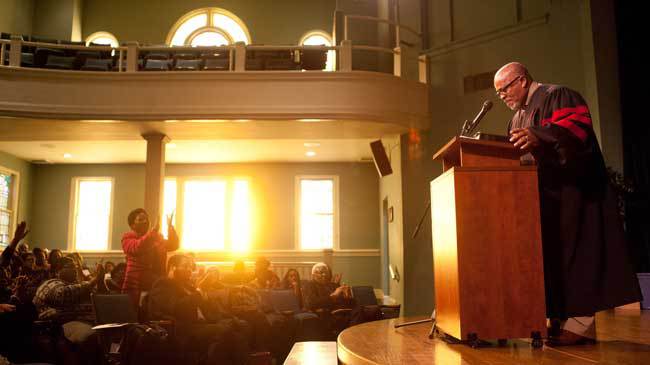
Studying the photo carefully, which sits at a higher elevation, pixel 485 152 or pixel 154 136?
pixel 154 136

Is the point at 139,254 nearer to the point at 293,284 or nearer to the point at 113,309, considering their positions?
the point at 113,309

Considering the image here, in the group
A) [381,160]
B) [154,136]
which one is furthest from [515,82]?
[154,136]

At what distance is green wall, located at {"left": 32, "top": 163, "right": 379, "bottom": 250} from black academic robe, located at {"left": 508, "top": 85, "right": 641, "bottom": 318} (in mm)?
9819

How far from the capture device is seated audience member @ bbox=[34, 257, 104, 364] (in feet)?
15.4

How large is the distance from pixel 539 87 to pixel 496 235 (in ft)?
2.26

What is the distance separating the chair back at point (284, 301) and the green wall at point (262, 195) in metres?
4.87

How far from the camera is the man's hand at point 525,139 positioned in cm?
198

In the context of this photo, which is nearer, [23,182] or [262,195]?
[23,182]

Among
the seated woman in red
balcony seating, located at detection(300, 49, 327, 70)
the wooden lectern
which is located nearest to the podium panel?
the wooden lectern

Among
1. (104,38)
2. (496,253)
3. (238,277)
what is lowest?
(238,277)

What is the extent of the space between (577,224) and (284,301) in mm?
5255

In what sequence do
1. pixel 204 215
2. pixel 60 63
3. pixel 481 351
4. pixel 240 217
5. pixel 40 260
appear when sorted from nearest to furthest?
pixel 481 351
pixel 40 260
pixel 60 63
pixel 240 217
pixel 204 215

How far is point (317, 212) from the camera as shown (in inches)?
480

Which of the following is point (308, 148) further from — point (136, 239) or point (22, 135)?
point (136, 239)
